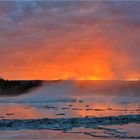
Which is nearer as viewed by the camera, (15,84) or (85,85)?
(15,84)

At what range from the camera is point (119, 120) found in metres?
23.9

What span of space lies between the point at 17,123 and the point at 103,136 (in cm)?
550

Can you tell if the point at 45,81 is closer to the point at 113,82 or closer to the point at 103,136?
the point at 113,82

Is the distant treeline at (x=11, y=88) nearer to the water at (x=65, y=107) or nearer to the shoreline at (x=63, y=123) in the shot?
the water at (x=65, y=107)

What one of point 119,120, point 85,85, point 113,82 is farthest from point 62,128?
point 113,82

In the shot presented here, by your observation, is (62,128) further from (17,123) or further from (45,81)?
(45,81)

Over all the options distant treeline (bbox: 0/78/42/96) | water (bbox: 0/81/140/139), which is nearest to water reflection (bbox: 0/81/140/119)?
water (bbox: 0/81/140/139)

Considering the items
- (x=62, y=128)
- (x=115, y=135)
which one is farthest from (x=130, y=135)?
(x=62, y=128)

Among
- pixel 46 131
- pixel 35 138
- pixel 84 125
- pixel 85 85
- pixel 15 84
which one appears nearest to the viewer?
pixel 35 138

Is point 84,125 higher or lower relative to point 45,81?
lower

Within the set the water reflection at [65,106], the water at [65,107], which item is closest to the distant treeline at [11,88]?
the water reflection at [65,106]

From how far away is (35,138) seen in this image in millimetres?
17875

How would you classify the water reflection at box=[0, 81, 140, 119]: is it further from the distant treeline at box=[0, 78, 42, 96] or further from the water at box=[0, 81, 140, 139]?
the distant treeline at box=[0, 78, 42, 96]

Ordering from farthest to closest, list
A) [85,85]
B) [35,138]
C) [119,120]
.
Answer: [85,85]
[119,120]
[35,138]
